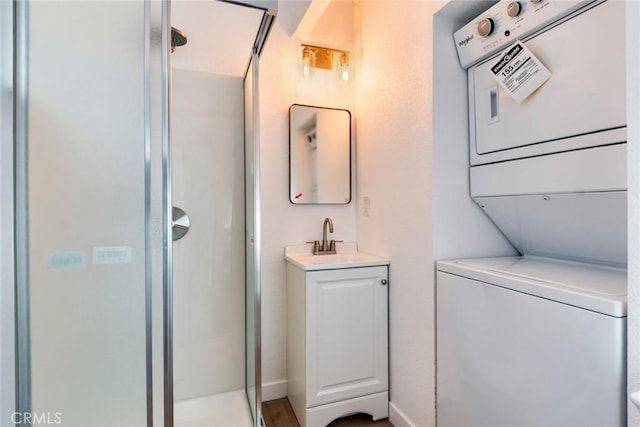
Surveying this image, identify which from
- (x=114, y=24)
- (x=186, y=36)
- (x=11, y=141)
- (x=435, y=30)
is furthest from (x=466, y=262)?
(x=186, y=36)

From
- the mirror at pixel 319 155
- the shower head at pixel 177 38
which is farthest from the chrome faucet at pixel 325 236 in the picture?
the shower head at pixel 177 38

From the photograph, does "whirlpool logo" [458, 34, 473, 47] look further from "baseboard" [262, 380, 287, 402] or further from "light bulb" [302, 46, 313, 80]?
"baseboard" [262, 380, 287, 402]

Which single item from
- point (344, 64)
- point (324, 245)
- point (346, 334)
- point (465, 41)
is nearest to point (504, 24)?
point (465, 41)

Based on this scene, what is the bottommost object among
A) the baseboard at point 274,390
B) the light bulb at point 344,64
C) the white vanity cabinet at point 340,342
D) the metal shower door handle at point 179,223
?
the baseboard at point 274,390

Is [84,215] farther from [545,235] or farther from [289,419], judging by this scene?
[545,235]

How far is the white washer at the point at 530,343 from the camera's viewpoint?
800 mm

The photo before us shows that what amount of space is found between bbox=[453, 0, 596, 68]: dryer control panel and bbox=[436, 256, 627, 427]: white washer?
906 mm

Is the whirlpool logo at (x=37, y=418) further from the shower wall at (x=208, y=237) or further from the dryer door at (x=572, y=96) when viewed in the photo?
the dryer door at (x=572, y=96)

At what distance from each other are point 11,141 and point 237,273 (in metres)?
1.19

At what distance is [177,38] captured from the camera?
5.55 ft

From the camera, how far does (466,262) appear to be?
1364mm

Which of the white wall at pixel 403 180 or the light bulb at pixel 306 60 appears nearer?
the white wall at pixel 403 180

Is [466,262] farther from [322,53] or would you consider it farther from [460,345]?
[322,53]

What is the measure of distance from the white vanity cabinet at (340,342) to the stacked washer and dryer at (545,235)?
16.1 inches
